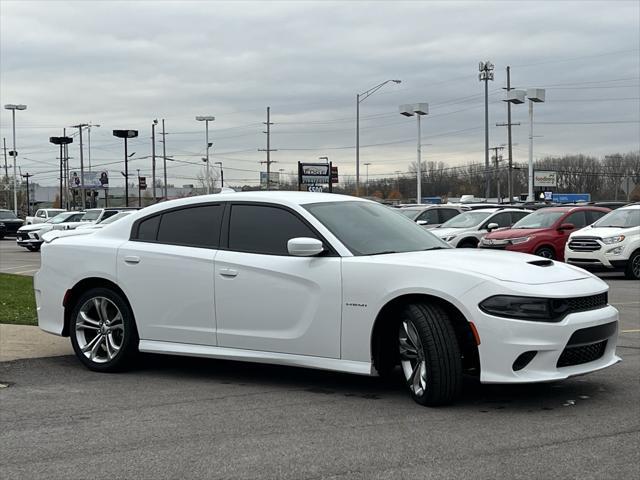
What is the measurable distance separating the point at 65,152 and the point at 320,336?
9492 centimetres

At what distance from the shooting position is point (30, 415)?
5941mm

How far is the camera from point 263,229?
271 inches

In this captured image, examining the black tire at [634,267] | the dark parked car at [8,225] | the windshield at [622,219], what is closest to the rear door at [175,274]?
the black tire at [634,267]

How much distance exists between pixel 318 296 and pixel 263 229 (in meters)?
0.88

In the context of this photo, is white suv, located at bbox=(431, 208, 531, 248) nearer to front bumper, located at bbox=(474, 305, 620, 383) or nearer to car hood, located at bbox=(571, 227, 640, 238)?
car hood, located at bbox=(571, 227, 640, 238)

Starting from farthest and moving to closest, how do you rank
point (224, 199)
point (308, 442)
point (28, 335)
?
point (28, 335), point (224, 199), point (308, 442)

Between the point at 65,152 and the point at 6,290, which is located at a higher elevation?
the point at 65,152

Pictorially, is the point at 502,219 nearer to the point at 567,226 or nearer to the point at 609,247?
the point at 567,226

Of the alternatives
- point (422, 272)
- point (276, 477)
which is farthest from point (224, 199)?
point (276, 477)

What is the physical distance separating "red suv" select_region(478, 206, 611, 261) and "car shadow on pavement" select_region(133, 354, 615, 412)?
1264cm

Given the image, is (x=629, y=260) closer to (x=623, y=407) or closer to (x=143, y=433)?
(x=623, y=407)

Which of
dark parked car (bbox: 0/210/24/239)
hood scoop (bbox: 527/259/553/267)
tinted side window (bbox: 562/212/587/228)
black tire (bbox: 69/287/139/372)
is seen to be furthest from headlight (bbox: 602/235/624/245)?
dark parked car (bbox: 0/210/24/239)

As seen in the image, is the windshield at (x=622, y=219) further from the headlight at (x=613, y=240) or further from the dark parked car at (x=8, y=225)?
the dark parked car at (x=8, y=225)

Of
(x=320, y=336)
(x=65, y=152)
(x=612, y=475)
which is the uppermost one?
(x=65, y=152)
